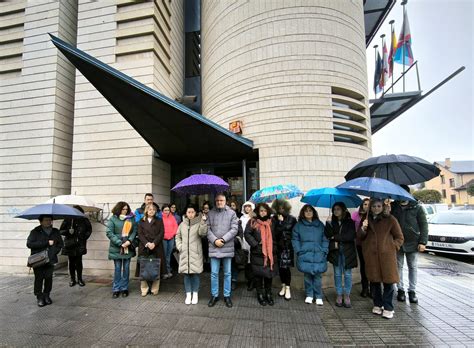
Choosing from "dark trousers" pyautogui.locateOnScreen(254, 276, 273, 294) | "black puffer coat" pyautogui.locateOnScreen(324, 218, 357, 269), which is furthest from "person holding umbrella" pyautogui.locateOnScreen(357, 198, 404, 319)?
"dark trousers" pyautogui.locateOnScreen(254, 276, 273, 294)

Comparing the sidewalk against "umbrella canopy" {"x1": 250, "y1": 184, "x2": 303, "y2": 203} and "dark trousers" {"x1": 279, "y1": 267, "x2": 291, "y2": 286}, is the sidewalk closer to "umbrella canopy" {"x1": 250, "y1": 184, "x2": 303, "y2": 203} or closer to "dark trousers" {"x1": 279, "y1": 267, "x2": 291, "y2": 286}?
"dark trousers" {"x1": 279, "y1": 267, "x2": 291, "y2": 286}

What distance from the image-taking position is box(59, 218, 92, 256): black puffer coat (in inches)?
224

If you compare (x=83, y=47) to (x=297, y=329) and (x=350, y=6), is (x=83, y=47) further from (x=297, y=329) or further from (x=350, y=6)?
(x=297, y=329)

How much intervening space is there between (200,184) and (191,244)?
114cm

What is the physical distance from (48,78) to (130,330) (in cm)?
789

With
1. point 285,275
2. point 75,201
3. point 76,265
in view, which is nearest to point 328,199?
point 285,275

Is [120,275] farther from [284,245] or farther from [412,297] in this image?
[412,297]

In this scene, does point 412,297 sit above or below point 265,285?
below

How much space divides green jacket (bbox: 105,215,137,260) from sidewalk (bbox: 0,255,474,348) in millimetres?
850

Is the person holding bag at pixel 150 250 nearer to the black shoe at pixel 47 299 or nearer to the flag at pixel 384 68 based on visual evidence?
the black shoe at pixel 47 299

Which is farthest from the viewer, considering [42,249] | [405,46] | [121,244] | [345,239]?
[405,46]

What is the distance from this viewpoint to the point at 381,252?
3943 mm

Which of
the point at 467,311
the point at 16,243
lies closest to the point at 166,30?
the point at 16,243

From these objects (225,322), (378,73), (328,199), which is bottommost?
(225,322)
